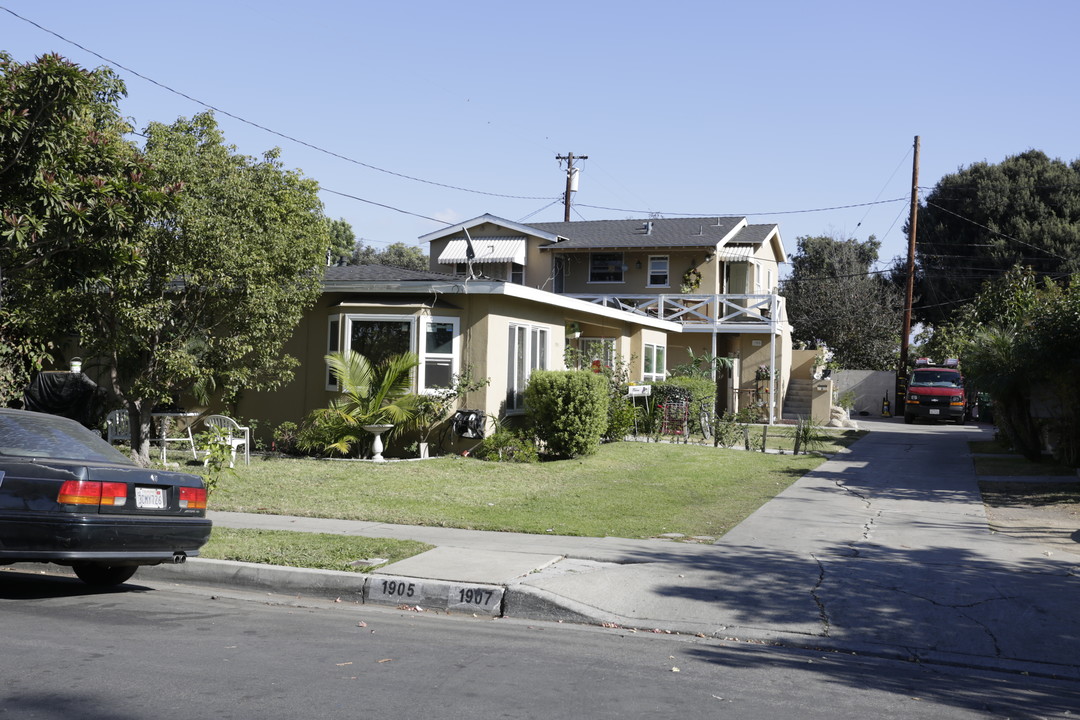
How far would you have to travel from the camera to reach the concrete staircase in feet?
113

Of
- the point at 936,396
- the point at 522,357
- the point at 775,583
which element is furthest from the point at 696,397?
the point at 775,583

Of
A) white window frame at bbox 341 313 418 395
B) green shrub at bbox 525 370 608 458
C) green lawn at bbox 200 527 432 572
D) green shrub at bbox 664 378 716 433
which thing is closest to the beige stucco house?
white window frame at bbox 341 313 418 395

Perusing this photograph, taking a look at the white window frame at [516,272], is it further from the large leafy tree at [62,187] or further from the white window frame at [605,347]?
the large leafy tree at [62,187]

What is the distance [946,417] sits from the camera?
111 ft

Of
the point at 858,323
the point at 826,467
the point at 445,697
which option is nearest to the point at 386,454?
the point at 826,467

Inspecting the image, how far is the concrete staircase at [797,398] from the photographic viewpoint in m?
34.5

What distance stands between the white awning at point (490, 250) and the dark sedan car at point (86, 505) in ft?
91.6

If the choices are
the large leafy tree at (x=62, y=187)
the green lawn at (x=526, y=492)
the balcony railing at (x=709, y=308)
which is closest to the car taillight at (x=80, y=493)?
→ the large leafy tree at (x=62, y=187)

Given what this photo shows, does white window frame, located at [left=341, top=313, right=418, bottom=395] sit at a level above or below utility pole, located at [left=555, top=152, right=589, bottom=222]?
below

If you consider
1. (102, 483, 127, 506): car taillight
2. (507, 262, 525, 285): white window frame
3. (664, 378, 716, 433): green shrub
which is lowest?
(102, 483, 127, 506): car taillight

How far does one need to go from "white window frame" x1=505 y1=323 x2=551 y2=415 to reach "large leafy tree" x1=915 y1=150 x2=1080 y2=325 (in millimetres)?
36167

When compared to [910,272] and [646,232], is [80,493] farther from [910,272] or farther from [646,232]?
[910,272]

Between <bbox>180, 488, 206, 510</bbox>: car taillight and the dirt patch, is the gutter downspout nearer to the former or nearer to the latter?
the dirt patch

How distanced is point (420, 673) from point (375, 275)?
13.1 metres
